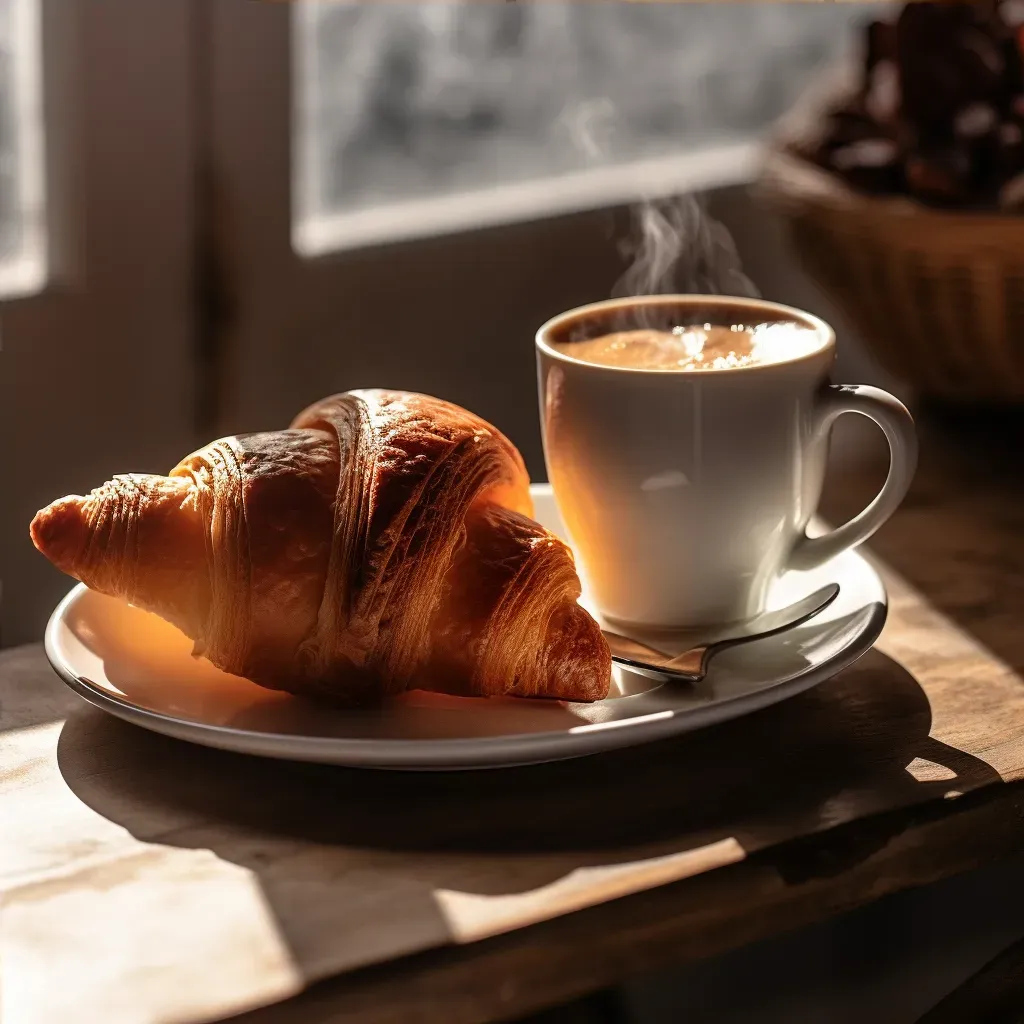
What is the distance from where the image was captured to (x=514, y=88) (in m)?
1.49

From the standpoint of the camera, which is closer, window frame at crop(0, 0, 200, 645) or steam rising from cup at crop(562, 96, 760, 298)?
window frame at crop(0, 0, 200, 645)

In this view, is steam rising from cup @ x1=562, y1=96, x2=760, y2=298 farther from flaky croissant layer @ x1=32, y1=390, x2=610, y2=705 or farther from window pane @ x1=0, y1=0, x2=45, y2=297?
flaky croissant layer @ x1=32, y1=390, x2=610, y2=705

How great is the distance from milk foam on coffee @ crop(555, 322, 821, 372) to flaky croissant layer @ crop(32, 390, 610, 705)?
5.6 inches

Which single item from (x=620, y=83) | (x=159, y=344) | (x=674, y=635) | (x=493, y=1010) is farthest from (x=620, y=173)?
(x=493, y=1010)

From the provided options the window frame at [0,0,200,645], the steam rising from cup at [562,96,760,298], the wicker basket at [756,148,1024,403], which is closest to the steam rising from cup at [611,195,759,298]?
the steam rising from cup at [562,96,760,298]

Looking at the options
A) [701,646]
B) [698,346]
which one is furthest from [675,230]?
[701,646]

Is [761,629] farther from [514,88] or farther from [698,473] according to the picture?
[514,88]

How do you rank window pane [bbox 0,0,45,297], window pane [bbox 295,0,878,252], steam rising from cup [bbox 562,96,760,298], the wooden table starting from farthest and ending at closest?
steam rising from cup [bbox 562,96,760,298]
window pane [bbox 295,0,878,252]
window pane [bbox 0,0,45,297]
the wooden table

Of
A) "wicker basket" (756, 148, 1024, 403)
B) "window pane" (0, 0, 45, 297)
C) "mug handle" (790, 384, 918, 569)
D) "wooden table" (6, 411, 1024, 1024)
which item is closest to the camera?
"wooden table" (6, 411, 1024, 1024)

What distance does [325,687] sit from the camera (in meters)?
0.59

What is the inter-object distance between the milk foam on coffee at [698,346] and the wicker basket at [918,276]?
0.94 ft

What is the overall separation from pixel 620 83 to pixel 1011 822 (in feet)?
3.83

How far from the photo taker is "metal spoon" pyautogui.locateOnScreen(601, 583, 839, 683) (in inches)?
24.1

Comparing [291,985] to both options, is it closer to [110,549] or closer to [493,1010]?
[493,1010]
